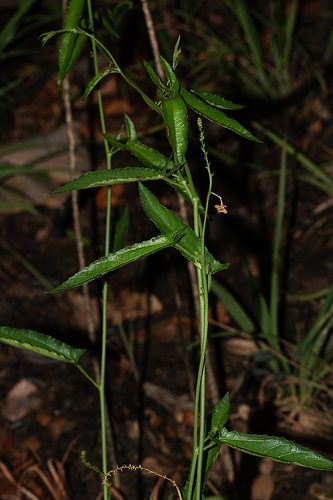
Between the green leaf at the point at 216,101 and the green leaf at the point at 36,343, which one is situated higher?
the green leaf at the point at 216,101

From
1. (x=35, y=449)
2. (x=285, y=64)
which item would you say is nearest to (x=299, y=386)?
(x=35, y=449)

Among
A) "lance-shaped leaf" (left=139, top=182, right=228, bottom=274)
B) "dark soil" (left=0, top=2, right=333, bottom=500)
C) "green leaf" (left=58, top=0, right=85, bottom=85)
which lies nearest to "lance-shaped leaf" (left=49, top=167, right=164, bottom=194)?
"lance-shaped leaf" (left=139, top=182, right=228, bottom=274)

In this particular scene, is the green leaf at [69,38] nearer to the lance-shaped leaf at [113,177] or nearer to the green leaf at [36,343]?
the lance-shaped leaf at [113,177]

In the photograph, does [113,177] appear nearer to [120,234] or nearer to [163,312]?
[120,234]

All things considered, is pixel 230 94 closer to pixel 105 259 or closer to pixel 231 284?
pixel 231 284

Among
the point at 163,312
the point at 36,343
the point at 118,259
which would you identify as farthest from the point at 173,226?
the point at 163,312

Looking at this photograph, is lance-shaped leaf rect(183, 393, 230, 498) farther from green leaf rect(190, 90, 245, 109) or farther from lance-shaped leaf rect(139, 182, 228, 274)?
green leaf rect(190, 90, 245, 109)

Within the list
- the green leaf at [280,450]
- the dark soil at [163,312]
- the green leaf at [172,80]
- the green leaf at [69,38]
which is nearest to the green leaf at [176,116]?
the green leaf at [172,80]
